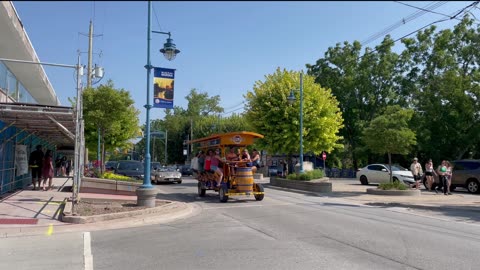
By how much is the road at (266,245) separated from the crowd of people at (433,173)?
30.5 feet

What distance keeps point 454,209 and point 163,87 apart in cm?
1116

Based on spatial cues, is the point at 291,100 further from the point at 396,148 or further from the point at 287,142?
the point at 396,148

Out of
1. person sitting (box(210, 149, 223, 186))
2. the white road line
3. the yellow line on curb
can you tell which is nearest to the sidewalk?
the yellow line on curb

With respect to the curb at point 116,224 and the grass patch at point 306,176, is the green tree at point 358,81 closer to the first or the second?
the grass patch at point 306,176

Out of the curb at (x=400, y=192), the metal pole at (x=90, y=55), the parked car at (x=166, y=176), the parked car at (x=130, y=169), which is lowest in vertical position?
the curb at (x=400, y=192)

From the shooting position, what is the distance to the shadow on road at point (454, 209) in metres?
14.1

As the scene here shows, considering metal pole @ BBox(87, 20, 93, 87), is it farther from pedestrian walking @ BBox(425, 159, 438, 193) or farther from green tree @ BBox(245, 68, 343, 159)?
pedestrian walking @ BBox(425, 159, 438, 193)

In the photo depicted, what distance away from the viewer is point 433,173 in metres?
23.9

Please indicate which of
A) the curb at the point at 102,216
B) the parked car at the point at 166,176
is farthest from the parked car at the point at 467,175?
the curb at the point at 102,216

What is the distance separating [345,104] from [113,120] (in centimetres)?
3292

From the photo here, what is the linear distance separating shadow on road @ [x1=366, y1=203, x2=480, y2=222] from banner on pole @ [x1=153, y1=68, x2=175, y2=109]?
9111 mm

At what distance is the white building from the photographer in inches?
516

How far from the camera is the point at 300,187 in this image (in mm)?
24109

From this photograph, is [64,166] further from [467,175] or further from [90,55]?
[467,175]
